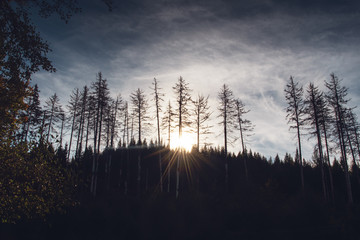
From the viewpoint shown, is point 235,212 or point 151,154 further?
point 151,154

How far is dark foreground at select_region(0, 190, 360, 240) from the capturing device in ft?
41.5

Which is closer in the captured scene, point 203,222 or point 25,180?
point 25,180

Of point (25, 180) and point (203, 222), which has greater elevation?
point (25, 180)

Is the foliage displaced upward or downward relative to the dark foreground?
upward

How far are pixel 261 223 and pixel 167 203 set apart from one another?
6653 millimetres

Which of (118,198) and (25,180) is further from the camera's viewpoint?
(118,198)

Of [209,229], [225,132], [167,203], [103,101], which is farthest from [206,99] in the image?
[209,229]

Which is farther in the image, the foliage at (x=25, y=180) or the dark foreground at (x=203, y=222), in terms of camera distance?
the dark foreground at (x=203, y=222)

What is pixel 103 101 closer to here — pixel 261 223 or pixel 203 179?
pixel 261 223

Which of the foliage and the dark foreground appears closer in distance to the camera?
the foliage

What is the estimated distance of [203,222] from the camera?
44.3ft

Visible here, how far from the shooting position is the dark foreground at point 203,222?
41.5 feet

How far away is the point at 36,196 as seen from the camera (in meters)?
6.79

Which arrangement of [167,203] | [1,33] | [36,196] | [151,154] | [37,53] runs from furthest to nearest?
[151,154]
[167,203]
[36,196]
[37,53]
[1,33]
